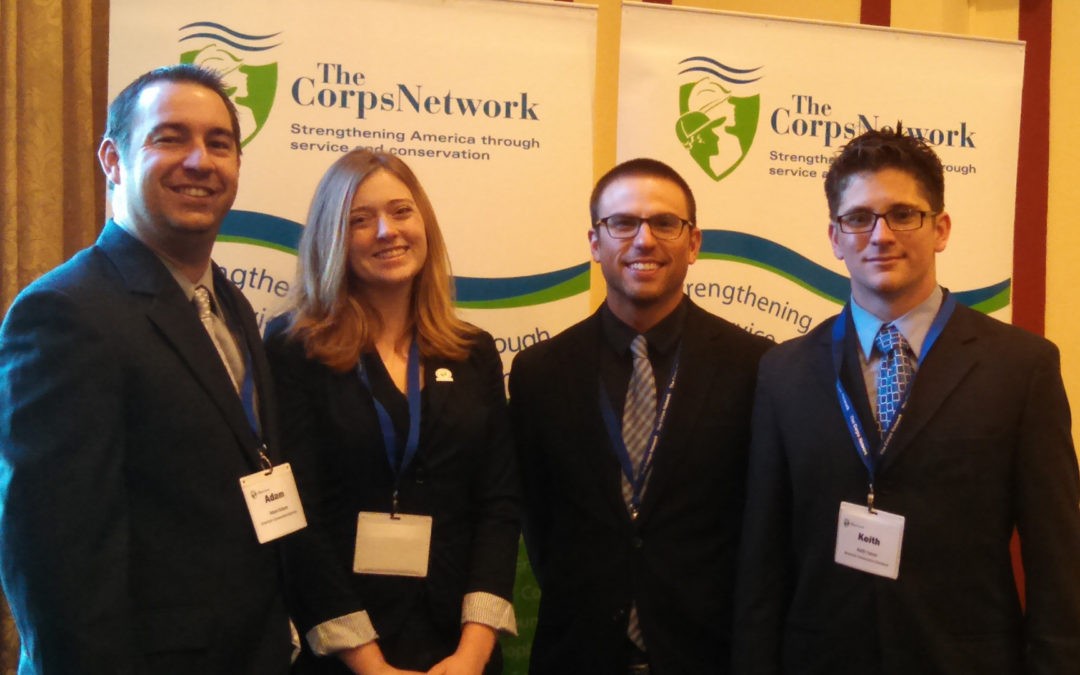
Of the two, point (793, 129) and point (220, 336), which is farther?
point (793, 129)

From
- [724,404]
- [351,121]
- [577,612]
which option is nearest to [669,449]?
[724,404]

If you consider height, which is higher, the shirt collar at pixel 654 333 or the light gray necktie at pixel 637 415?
the shirt collar at pixel 654 333

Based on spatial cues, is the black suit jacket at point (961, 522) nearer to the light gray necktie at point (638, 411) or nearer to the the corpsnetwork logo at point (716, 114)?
the light gray necktie at point (638, 411)

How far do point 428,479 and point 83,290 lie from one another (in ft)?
2.85

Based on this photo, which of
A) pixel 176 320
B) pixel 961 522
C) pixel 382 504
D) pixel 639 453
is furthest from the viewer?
pixel 639 453

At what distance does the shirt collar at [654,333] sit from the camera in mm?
2283

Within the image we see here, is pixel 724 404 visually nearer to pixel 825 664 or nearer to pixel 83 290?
pixel 825 664

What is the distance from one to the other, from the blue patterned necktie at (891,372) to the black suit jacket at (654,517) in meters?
0.38

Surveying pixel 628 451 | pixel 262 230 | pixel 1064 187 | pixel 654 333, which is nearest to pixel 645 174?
pixel 654 333

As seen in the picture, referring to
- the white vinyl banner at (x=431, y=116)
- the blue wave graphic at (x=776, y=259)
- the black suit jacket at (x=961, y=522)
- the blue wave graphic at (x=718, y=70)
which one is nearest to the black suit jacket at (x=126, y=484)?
the white vinyl banner at (x=431, y=116)

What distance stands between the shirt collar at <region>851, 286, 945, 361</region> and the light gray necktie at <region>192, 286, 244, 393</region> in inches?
56.3

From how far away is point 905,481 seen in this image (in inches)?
74.0

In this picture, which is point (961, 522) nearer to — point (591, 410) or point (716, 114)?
point (591, 410)

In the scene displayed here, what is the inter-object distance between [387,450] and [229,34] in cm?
161
